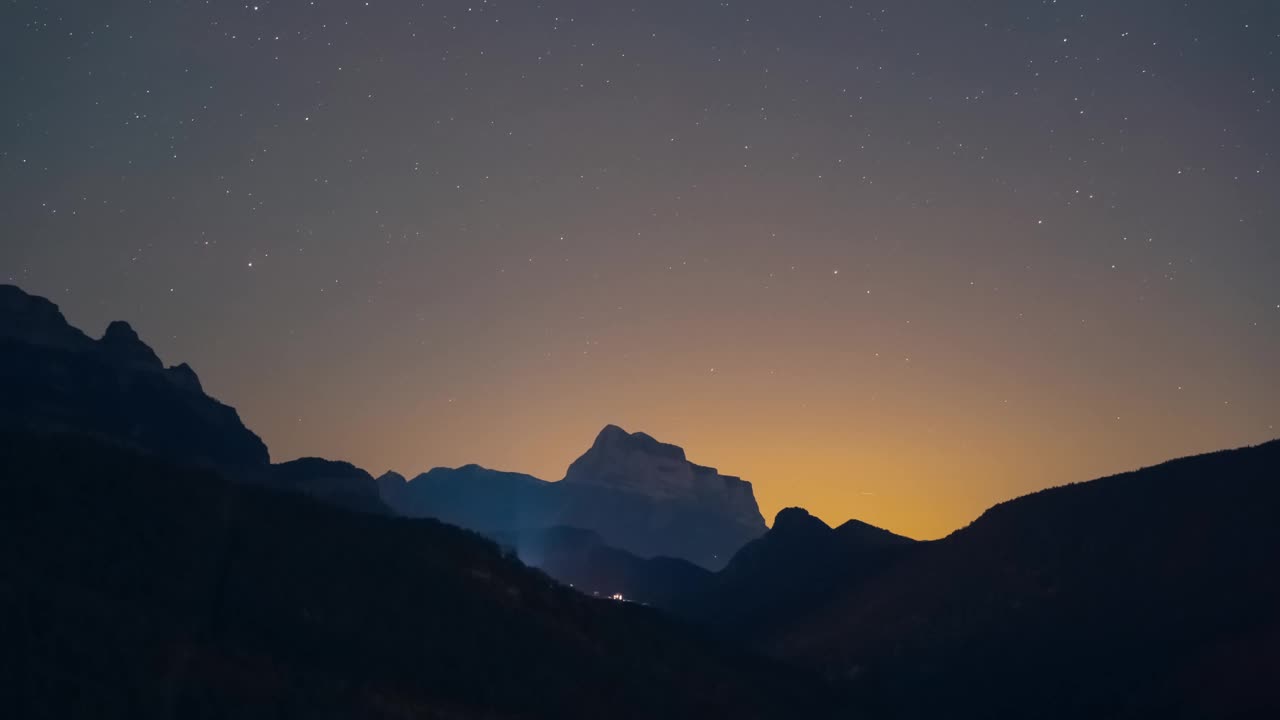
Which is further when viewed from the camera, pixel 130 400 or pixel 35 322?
pixel 35 322

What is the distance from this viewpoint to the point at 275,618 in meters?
55.1

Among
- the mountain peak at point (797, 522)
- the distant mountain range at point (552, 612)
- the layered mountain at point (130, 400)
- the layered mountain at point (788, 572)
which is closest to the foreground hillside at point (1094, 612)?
the distant mountain range at point (552, 612)

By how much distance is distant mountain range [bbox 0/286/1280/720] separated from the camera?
48.7 meters

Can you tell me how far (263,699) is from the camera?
48.0 metres

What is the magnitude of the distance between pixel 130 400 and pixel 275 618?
101118 millimetres

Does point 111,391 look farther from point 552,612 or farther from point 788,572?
point 552,612

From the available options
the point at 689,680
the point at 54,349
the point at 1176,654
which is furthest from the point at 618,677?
the point at 54,349

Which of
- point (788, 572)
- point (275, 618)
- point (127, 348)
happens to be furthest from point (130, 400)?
point (275, 618)

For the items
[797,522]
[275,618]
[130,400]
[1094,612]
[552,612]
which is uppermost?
[130,400]

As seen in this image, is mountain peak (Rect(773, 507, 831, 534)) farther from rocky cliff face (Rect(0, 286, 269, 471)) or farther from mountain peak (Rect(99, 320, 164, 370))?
mountain peak (Rect(99, 320, 164, 370))

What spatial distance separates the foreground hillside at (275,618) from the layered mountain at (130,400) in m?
58.2

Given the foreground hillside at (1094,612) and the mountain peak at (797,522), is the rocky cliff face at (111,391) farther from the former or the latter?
the foreground hillside at (1094,612)

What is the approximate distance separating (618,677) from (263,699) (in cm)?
2722

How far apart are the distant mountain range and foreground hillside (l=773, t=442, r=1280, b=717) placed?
247mm
